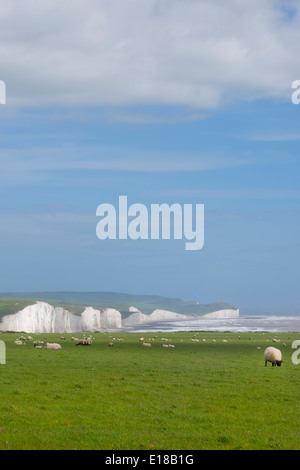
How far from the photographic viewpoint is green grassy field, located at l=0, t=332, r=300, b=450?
17.0 metres

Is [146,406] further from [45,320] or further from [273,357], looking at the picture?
[45,320]

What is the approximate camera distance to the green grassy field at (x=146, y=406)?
17.0 metres

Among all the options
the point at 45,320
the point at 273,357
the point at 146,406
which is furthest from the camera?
the point at 45,320

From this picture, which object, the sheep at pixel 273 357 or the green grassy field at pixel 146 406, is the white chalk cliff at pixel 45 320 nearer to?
the sheep at pixel 273 357

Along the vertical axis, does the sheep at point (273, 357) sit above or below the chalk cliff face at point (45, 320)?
above

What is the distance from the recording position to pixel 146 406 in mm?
22031

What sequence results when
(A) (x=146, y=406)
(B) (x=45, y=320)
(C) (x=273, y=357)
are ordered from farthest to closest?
(B) (x=45, y=320) → (C) (x=273, y=357) → (A) (x=146, y=406)

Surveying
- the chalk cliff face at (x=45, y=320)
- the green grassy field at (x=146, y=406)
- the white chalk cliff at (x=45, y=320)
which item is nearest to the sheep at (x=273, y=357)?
the green grassy field at (x=146, y=406)

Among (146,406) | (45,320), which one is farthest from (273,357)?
(45,320)

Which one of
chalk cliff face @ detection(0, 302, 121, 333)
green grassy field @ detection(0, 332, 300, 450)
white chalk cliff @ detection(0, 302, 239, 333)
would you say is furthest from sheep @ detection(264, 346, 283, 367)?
chalk cliff face @ detection(0, 302, 121, 333)

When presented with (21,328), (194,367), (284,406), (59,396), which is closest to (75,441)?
(59,396)

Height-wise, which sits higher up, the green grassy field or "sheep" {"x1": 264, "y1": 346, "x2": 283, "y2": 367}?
the green grassy field

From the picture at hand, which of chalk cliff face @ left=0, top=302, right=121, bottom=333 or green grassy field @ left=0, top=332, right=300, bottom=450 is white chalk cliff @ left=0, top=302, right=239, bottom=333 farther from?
green grassy field @ left=0, top=332, right=300, bottom=450

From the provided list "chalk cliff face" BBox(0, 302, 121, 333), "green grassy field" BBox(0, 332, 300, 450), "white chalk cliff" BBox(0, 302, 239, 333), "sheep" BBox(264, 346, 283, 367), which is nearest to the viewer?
"green grassy field" BBox(0, 332, 300, 450)
